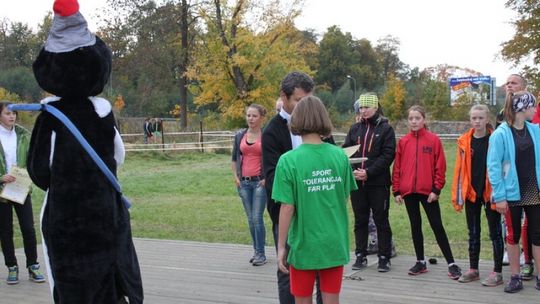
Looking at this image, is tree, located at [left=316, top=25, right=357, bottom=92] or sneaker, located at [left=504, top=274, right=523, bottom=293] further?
tree, located at [left=316, top=25, right=357, bottom=92]

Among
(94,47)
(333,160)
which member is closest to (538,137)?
(333,160)

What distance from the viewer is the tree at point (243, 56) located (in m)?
36.8

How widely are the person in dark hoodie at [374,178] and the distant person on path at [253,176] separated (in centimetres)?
117

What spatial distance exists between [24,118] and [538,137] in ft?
96.3

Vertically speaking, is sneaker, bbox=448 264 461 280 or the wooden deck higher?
sneaker, bbox=448 264 461 280

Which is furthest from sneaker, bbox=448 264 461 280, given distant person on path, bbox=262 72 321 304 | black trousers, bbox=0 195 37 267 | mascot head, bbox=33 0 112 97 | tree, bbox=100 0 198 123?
tree, bbox=100 0 198 123

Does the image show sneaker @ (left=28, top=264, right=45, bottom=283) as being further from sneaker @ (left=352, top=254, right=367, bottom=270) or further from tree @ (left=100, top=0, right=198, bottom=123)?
tree @ (left=100, top=0, right=198, bottom=123)

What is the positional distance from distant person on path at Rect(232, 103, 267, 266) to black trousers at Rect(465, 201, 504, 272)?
2.36 metres

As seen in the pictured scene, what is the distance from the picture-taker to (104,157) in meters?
4.13

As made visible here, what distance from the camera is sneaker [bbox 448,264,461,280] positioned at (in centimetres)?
643

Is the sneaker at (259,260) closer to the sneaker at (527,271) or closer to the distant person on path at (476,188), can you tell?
the distant person on path at (476,188)

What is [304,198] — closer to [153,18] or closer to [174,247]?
[174,247]

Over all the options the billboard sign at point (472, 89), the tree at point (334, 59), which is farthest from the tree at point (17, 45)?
the billboard sign at point (472, 89)

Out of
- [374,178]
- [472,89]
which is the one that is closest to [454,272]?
[374,178]
